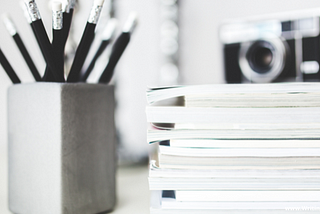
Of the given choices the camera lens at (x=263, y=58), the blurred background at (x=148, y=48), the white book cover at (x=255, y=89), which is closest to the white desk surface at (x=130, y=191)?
the blurred background at (x=148, y=48)

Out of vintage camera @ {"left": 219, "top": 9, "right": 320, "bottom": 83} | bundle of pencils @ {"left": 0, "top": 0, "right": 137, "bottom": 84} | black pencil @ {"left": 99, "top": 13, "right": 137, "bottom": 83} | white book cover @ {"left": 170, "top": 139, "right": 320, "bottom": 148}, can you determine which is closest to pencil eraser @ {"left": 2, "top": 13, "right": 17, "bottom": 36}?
bundle of pencils @ {"left": 0, "top": 0, "right": 137, "bottom": 84}

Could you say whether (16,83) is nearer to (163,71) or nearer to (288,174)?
(288,174)

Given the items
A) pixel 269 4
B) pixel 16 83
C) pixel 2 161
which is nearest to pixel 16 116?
pixel 16 83

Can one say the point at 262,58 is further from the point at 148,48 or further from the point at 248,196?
the point at 248,196

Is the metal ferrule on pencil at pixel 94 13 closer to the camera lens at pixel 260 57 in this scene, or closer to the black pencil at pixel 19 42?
the black pencil at pixel 19 42

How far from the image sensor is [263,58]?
675mm

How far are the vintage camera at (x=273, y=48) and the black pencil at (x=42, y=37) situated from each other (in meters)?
0.51

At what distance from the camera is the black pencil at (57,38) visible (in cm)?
22

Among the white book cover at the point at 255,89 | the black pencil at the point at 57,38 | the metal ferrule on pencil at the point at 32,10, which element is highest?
the metal ferrule on pencil at the point at 32,10

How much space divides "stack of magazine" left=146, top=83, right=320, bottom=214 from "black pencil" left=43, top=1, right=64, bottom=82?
98 mm

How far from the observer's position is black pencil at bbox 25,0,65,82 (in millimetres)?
225

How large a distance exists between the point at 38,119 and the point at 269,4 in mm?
778

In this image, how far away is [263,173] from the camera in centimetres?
23

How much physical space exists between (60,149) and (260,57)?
567 mm
